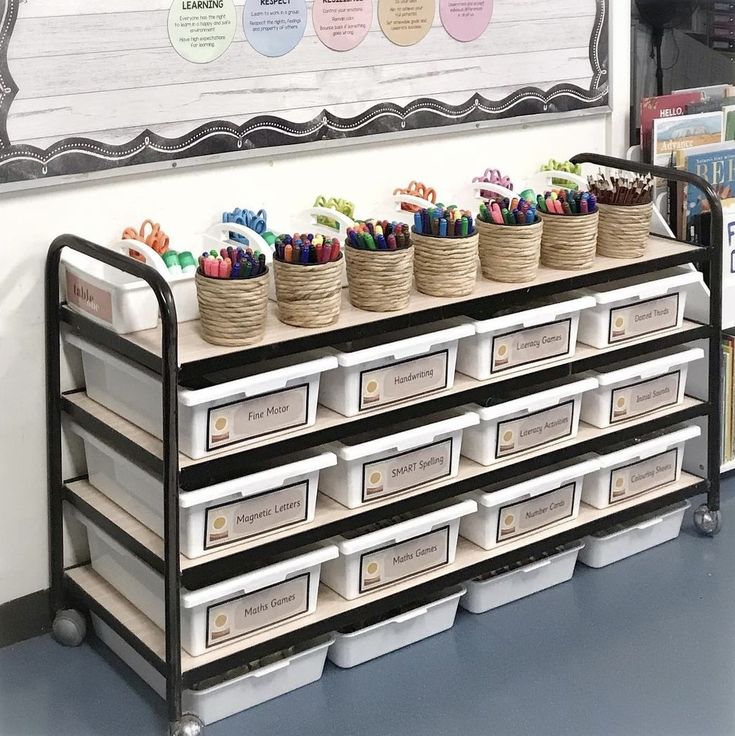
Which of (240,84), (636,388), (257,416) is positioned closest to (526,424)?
(636,388)

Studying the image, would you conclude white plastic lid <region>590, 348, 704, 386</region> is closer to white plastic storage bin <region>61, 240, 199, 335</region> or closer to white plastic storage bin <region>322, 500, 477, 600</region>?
white plastic storage bin <region>322, 500, 477, 600</region>

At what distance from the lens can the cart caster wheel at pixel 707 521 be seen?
113 inches

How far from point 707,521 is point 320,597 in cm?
108

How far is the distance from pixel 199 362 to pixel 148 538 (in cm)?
39

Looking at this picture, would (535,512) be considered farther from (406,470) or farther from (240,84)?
(240,84)

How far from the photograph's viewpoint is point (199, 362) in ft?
6.63

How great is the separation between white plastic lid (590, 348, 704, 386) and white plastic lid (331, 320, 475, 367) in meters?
0.45

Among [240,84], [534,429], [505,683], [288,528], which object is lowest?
[505,683]

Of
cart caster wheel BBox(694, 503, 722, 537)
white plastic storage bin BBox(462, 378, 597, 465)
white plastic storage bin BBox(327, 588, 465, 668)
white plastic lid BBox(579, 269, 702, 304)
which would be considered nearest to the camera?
white plastic storage bin BBox(327, 588, 465, 668)

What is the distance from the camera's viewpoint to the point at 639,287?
2625 millimetres

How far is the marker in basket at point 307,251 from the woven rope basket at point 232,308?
69 mm

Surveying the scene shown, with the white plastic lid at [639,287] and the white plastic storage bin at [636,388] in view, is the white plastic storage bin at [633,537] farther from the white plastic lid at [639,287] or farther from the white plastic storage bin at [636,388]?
the white plastic lid at [639,287]

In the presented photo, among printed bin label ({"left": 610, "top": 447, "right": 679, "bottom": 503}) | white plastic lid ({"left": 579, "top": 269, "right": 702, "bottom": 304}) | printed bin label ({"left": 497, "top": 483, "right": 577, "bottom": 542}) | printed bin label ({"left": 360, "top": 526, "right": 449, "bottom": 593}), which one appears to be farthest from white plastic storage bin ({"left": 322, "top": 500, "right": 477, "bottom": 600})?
white plastic lid ({"left": 579, "top": 269, "right": 702, "bottom": 304})

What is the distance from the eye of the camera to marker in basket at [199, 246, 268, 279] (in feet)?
6.77
